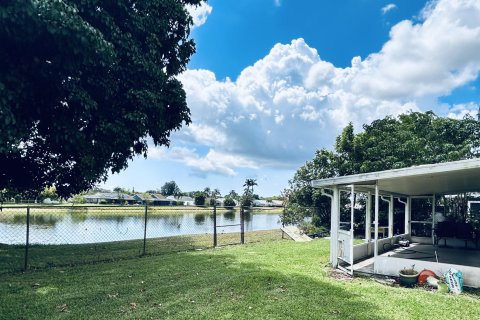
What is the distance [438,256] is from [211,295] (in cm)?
755

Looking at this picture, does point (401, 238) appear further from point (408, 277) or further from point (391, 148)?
point (408, 277)

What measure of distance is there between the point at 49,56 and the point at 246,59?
12.5 m

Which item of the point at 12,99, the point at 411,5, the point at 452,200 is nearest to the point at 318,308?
the point at 12,99

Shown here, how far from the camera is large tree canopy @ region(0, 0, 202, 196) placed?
5.98 metres

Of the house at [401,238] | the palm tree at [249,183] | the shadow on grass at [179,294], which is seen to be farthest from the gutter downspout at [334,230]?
the palm tree at [249,183]

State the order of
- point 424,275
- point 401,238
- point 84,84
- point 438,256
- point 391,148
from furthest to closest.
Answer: point 391,148
point 401,238
point 438,256
point 84,84
point 424,275

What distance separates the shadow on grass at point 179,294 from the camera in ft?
16.1

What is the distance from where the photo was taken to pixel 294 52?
56.5ft

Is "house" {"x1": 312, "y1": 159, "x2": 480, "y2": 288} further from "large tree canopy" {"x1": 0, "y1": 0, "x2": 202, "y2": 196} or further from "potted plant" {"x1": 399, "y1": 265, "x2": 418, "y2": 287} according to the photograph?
"large tree canopy" {"x1": 0, "y1": 0, "x2": 202, "y2": 196}

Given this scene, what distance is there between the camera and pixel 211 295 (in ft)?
18.9

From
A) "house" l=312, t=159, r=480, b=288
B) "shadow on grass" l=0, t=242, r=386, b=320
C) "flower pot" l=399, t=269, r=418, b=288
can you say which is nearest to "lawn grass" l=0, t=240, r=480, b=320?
"shadow on grass" l=0, t=242, r=386, b=320

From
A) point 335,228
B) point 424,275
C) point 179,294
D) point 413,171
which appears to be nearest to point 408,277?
point 424,275

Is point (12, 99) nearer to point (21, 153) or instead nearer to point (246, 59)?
point (21, 153)

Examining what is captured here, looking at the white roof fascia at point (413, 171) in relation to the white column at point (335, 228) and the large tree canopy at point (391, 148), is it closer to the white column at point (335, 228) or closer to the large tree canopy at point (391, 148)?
the white column at point (335, 228)
